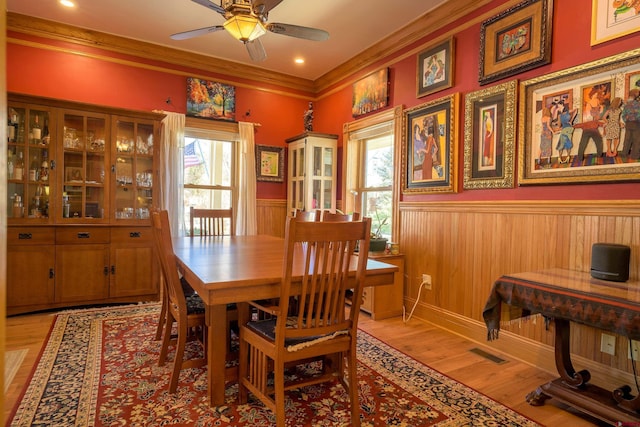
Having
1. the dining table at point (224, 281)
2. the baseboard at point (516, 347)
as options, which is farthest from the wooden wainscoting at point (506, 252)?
the dining table at point (224, 281)

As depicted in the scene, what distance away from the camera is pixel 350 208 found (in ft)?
14.9

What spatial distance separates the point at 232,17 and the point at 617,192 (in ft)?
8.76

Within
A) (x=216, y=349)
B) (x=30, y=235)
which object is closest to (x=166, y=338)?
(x=216, y=349)

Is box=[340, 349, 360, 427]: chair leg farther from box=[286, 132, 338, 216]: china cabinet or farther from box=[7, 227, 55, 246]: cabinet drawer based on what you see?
box=[7, 227, 55, 246]: cabinet drawer

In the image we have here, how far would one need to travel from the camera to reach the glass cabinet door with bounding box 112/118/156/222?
148 inches

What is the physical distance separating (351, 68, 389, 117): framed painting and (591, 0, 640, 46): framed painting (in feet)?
6.43

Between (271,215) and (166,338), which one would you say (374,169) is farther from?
(166,338)

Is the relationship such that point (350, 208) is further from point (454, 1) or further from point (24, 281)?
point (24, 281)

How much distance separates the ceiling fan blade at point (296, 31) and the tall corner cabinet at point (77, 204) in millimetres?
2029

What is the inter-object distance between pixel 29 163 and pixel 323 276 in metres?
3.50

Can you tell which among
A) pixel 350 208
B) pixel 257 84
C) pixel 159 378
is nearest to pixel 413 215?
pixel 350 208

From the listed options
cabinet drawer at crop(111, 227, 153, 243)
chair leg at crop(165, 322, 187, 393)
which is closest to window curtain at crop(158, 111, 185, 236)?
cabinet drawer at crop(111, 227, 153, 243)

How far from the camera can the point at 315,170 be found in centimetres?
463

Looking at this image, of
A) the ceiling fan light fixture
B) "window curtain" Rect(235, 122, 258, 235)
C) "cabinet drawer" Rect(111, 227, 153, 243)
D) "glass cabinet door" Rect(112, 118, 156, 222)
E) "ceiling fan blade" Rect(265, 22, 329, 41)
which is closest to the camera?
the ceiling fan light fixture
